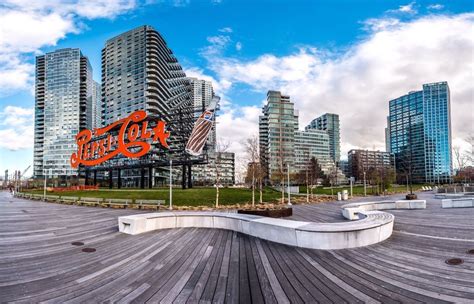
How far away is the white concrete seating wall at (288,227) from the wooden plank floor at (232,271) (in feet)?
1.01

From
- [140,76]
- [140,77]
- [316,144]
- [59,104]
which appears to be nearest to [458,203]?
[140,77]

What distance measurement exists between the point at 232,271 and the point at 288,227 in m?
2.80

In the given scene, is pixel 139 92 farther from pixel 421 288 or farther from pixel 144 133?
pixel 421 288

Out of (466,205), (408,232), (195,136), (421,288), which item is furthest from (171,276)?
(195,136)

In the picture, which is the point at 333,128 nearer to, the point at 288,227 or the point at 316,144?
the point at 316,144

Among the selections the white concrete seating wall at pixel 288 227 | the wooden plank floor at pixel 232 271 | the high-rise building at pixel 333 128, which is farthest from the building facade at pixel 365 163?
the high-rise building at pixel 333 128

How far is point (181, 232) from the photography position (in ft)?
35.9

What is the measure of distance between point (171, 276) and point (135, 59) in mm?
120149

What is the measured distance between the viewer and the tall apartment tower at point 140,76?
104 m

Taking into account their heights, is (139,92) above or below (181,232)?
above

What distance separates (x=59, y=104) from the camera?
493 feet

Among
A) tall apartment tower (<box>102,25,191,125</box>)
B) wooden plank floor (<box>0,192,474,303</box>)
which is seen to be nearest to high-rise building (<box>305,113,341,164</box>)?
tall apartment tower (<box>102,25,191,125</box>)

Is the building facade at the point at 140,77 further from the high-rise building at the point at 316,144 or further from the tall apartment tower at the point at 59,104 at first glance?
the high-rise building at the point at 316,144

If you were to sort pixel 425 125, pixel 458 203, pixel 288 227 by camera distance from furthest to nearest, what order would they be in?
1. pixel 425 125
2. pixel 458 203
3. pixel 288 227
